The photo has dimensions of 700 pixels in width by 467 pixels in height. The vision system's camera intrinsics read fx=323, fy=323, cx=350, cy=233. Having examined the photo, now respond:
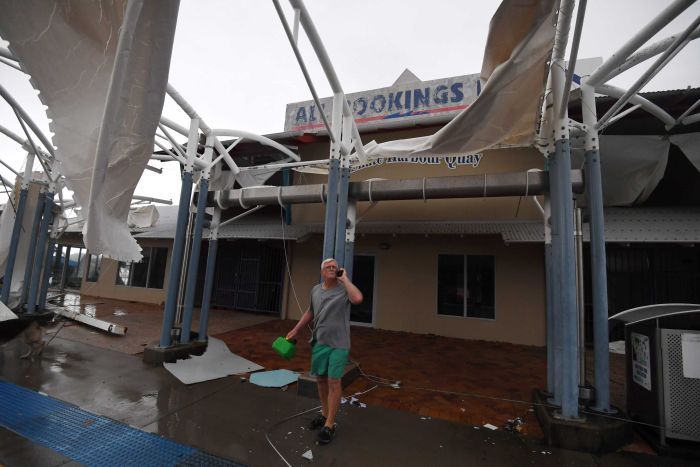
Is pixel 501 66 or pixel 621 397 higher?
pixel 501 66

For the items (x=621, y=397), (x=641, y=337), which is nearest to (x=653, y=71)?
(x=641, y=337)

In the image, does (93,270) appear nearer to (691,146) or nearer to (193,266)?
(193,266)

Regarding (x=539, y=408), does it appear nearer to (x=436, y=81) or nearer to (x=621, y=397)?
(x=621, y=397)

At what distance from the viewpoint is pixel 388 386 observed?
489 centimetres

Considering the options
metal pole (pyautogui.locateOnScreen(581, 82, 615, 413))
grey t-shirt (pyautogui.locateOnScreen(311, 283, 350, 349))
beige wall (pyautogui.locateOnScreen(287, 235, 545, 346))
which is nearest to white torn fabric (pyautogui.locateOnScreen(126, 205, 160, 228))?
beige wall (pyautogui.locateOnScreen(287, 235, 545, 346))

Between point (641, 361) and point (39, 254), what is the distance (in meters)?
11.5

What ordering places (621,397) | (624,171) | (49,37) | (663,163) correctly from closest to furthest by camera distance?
(49,37), (621,397), (663,163), (624,171)

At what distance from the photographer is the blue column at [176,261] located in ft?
18.3

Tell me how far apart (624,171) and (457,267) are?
13.9 feet

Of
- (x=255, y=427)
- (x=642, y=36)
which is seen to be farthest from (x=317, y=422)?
(x=642, y=36)

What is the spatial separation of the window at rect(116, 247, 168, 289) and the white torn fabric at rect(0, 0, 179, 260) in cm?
1304

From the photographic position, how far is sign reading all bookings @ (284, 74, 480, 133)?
859cm

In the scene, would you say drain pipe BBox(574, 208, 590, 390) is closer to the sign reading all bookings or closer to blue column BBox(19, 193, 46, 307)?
the sign reading all bookings

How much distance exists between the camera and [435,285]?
8.94m
